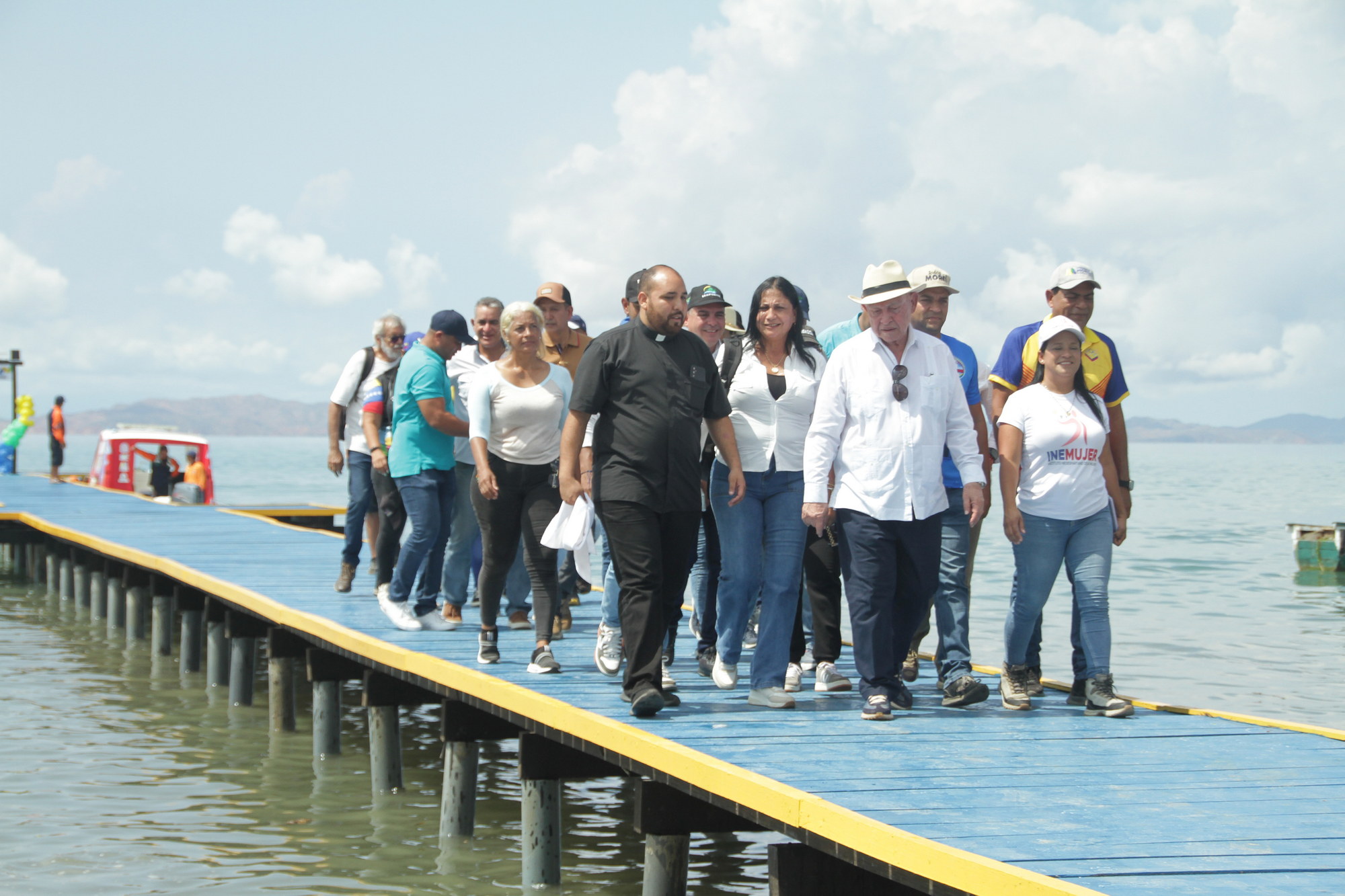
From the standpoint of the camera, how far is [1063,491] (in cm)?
618

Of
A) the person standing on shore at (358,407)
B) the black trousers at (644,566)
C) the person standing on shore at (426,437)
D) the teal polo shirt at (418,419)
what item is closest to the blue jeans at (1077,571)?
the black trousers at (644,566)

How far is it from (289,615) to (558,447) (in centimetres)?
325

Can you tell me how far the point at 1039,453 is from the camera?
6215 millimetres

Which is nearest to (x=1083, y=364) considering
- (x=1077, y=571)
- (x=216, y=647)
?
(x=1077, y=571)

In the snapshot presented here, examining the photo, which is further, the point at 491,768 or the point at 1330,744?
the point at 491,768

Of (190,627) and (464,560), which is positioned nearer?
(464,560)

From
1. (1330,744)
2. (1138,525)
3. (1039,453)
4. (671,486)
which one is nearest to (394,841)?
(671,486)

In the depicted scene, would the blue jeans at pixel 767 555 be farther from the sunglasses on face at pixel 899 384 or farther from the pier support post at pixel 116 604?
the pier support post at pixel 116 604

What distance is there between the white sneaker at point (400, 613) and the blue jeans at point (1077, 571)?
3.71 meters

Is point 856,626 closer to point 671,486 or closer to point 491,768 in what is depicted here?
point 671,486

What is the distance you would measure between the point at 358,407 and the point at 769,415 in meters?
4.01

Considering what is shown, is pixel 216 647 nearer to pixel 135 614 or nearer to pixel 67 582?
pixel 135 614

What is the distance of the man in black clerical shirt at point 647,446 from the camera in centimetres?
575

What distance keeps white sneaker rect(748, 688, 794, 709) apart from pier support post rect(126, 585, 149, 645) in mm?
11855
